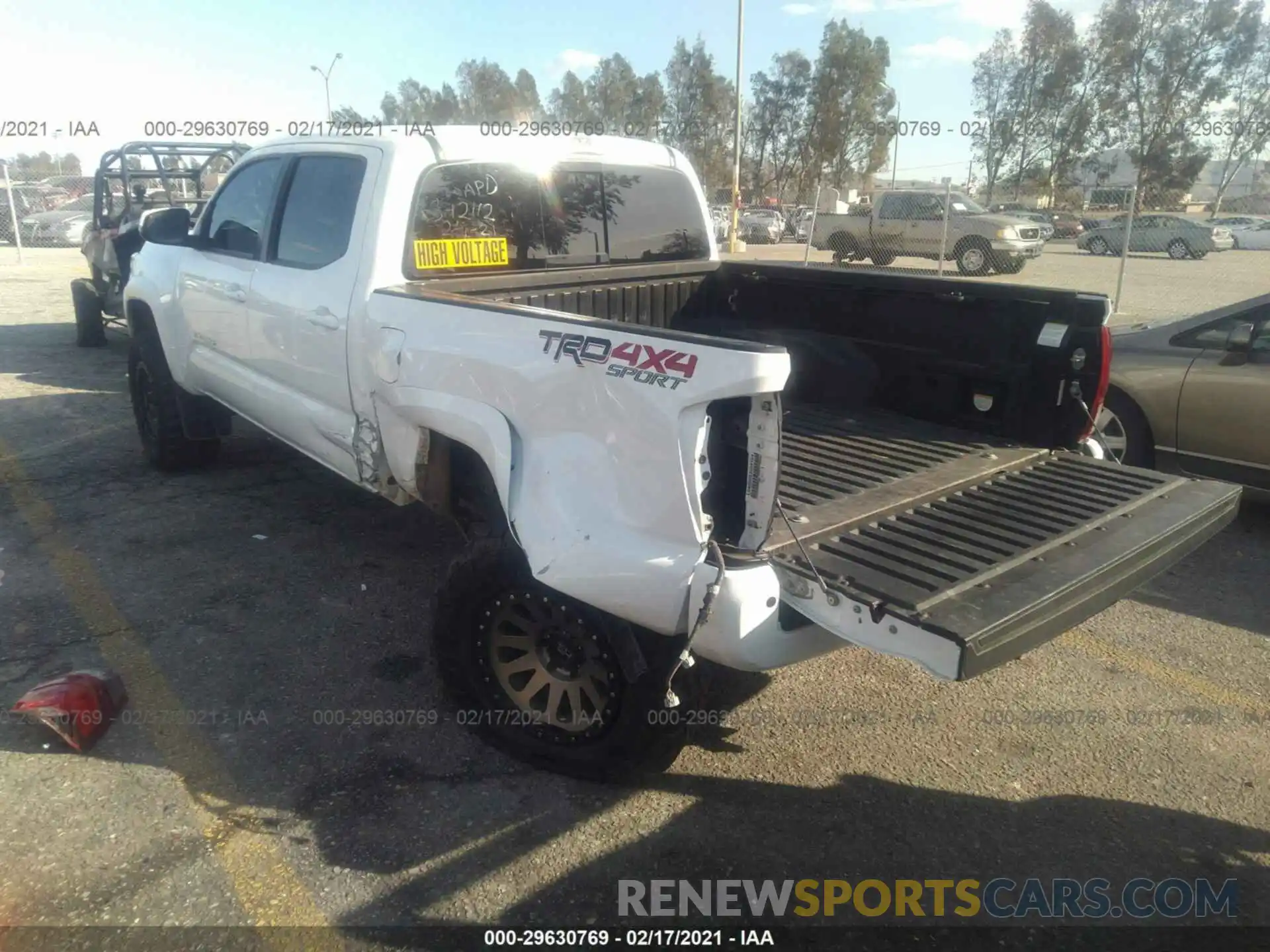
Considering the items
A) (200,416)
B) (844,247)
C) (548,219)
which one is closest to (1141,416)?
(548,219)

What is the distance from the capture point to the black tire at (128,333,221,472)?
578 cm

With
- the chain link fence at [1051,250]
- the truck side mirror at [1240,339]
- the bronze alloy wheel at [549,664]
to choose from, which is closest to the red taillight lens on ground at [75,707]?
the bronze alloy wheel at [549,664]

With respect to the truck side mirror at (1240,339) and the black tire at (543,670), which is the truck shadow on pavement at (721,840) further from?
the truck side mirror at (1240,339)

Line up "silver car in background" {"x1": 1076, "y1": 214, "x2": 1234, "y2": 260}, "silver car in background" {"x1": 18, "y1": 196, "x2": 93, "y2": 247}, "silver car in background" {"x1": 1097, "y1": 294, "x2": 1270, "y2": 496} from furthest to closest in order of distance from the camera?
"silver car in background" {"x1": 1076, "y1": 214, "x2": 1234, "y2": 260}
"silver car in background" {"x1": 18, "y1": 196, "x2": 93, "y2": 247}
"silver car in background" {"x1": 1097, "y1": 294, "x2": 1270, "y2": 496}

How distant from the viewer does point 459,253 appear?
12.6ft

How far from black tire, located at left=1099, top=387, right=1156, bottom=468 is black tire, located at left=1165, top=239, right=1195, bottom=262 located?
79.5 feet

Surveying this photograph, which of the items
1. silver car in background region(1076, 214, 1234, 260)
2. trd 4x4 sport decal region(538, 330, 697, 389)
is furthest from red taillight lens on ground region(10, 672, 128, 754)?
silver car in background region(1076, 214, 1234, 260)

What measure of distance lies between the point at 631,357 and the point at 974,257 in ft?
→ 63.5

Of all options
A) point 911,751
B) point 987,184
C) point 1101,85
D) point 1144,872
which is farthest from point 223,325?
point 1101,85

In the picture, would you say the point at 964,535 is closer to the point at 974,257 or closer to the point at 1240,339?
the point at 1240,339

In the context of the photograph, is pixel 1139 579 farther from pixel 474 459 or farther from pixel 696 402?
pixel 474 459

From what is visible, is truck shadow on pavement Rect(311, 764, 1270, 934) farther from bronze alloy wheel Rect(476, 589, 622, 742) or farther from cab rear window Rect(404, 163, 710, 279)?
cab rear window Rect(404, 163, 710, 279)

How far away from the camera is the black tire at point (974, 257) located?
1941cm

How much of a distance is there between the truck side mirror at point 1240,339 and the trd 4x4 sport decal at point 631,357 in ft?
14.9
